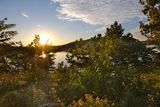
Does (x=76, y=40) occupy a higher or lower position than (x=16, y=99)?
higher

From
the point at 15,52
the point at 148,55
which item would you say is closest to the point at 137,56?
the point at 148,55

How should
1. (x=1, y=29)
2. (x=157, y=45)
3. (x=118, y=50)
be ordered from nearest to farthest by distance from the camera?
1. (x=1, y=29)
2. (x=118, y=50)
3. (x=157, y=45)

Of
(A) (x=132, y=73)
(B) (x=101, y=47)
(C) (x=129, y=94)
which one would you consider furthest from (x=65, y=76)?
(C) (x=129, y=94)

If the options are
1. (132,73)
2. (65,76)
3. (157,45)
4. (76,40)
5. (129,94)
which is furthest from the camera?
(157,45)

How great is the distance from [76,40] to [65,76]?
9497 mm

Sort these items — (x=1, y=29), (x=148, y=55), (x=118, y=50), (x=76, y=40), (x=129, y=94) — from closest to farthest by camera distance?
1. (x=129, y=94)
2. (x=1, y=29)
3. (x=118, y=50)
4. (x=76, y=40)
5. (x=148, y=55)

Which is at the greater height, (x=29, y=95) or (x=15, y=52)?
(x=15, y=52)

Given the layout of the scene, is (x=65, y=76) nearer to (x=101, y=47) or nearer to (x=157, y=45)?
(x=101, y=47)

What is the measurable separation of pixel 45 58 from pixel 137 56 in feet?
23.1

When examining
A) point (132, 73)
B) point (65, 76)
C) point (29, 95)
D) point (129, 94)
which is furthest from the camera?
point (65, 76)

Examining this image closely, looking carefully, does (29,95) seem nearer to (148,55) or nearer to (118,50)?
(118,50)

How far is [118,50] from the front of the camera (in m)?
24.1

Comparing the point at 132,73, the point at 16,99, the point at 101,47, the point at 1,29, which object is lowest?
the point at 16,99

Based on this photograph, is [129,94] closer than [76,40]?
Yes
